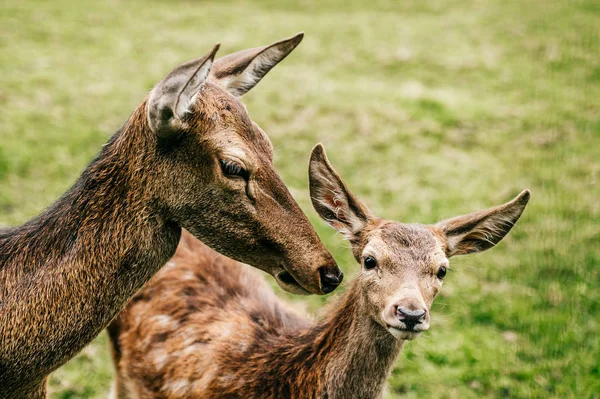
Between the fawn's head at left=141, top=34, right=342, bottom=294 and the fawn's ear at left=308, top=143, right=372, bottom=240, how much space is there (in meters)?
0.64

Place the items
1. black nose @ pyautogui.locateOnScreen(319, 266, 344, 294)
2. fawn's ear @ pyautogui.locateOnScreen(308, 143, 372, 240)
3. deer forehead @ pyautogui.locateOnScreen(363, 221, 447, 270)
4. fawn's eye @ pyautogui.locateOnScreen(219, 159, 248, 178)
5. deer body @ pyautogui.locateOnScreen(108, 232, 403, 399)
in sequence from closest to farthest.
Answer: fawn's eye @ pyautogui.locateOnScreen(219, 159, 248, 178)
black nose @ pyautogui.locateOnScreen(319, 266, 344, 294)
deer forehead @ pyautogui.locateOnScreen(363, 221, 447, 270)
deer body @ pyautogui.locateOnScreen(108, 232, 403, 399)
fawn's ear @ pyautogui.locateOnScreen(308, 143, 372, 240)

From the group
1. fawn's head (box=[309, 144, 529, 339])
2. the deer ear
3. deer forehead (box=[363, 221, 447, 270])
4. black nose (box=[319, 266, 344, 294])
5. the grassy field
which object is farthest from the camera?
the grassy field

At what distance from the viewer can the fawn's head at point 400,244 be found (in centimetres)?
348

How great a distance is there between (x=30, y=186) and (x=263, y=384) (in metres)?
4.96

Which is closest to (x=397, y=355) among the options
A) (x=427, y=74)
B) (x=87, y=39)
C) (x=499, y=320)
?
(x=499, y=320)

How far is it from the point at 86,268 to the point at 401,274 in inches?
65.4

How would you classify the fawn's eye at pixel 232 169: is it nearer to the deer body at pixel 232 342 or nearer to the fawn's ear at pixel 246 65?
the fawn's ear at pixel 246 65

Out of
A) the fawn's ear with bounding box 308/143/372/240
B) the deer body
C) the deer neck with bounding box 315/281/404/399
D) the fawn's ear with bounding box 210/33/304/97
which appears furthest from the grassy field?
the deer neck with bounding box 315/281/404/399

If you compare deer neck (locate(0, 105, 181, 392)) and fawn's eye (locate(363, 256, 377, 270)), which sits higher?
deer neck (locate(0, 105, 181, 392))

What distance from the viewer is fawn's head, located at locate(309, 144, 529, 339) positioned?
348cm

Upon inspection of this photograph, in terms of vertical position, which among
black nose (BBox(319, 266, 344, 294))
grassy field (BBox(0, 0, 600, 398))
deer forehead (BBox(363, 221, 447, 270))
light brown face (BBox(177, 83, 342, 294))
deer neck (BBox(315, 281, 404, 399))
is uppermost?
light brown face (BBox(177, 83, 342, 294))

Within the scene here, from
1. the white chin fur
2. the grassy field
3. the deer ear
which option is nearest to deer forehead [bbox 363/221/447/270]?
the white chin fur

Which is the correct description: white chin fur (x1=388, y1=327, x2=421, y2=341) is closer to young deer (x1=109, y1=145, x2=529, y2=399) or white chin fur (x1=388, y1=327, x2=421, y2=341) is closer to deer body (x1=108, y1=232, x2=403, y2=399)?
young deer (x1=109, y1=145, x2=529, y2=399)

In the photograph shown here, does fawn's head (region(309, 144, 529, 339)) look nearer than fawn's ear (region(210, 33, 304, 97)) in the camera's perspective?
Yes
